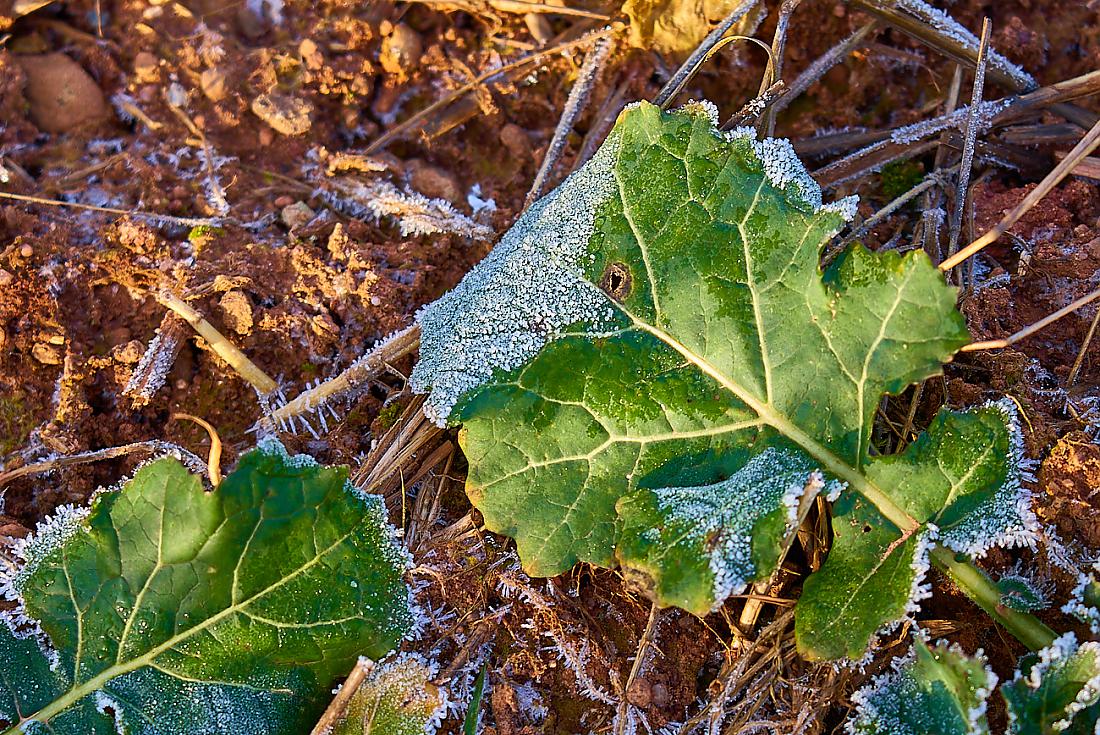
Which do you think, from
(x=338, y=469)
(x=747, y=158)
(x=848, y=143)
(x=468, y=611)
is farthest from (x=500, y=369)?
(x=848, y=143)

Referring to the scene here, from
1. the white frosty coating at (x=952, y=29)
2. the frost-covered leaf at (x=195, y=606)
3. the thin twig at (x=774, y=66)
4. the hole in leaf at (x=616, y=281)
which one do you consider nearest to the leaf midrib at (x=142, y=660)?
the frost-covered leaf at (x=195, y=606)

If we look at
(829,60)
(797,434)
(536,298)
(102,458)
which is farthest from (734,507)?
(102,458)

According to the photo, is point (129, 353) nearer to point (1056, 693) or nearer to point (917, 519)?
point (917, 519)

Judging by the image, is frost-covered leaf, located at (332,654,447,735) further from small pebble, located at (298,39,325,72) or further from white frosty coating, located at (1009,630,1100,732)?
small pebble, located at (298,39,325,72)

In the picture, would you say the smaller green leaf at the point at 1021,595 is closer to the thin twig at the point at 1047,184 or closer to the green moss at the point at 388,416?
the thin twig at the point at 1047,184

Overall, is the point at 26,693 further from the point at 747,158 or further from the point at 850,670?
the point at 747,158

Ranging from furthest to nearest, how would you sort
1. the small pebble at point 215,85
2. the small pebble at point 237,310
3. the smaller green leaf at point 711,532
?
the small pebble at point 215,85
the small pebble at point 237,310
the smaller green leaf at point 711,532

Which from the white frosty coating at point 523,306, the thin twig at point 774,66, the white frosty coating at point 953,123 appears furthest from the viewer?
the white frosty coating at point 953,123
